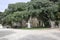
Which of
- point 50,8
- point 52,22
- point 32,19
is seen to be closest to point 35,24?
point 32,19

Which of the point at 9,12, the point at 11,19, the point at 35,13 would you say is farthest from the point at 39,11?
the point at 9,12

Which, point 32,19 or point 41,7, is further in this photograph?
point 32,19

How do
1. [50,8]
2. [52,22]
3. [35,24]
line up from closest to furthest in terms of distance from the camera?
[50,8] < [52,22] < [35,24]

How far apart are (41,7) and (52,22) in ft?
16.9

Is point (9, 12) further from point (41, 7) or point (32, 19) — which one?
point (41, 7)

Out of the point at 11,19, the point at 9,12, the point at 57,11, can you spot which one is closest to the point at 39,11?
the point at 57,11

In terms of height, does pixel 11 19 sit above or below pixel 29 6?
below

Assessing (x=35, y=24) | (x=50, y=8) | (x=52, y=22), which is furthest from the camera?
(x=35, y=24)

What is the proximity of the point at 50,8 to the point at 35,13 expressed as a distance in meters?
3.72

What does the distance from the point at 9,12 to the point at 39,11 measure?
1066 centimetres

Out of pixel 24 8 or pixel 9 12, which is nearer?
pixel 24 8

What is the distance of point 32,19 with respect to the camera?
1796 inches

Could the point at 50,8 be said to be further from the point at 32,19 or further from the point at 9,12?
the point at 9,12

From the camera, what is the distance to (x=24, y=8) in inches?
1766
